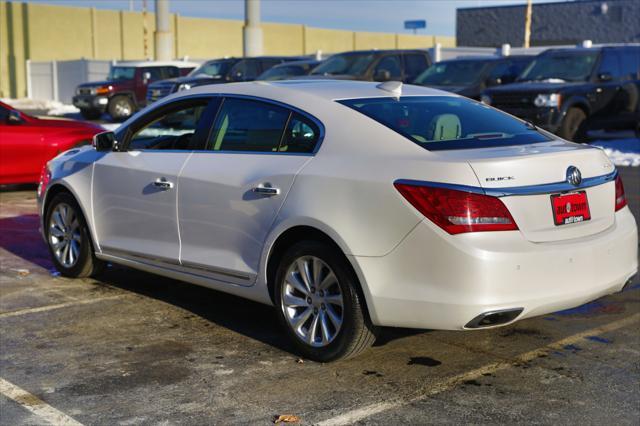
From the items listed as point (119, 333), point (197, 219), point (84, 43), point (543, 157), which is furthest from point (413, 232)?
point (84, 43)

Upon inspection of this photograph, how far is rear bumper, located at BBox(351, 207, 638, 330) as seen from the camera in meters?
4.77

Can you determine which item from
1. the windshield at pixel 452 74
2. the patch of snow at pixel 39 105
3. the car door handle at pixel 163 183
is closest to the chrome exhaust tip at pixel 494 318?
the car door handle at pixel 163 183

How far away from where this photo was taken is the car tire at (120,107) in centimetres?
3017

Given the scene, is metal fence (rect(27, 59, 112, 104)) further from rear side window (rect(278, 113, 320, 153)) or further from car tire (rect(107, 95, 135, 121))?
rear side window (rect(278, 113, 320, 153))

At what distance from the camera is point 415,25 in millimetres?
83000

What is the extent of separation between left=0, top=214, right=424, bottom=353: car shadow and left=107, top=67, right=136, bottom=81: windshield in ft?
73.9

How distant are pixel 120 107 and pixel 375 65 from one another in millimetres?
12096

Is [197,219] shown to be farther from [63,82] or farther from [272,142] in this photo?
[63,82]

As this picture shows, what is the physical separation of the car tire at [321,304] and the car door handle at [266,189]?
1.15 feet

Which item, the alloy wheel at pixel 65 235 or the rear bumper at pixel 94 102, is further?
the rear bumper at pixel 94 102

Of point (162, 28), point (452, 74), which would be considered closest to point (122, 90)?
point (452, 74)

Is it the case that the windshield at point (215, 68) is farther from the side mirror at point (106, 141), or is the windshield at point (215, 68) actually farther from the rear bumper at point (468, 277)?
the rear bumper at point (468, 277)

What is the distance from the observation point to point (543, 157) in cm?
504

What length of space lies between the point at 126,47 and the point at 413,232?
60.7 meters
